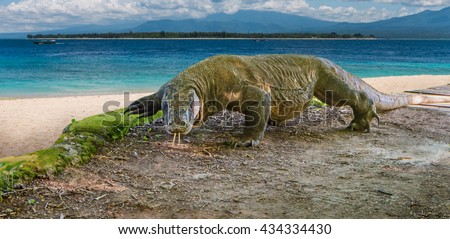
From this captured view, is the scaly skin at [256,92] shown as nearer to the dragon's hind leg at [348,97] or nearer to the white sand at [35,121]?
the dragon's hind leg at [348,97]

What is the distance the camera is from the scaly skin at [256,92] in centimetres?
538

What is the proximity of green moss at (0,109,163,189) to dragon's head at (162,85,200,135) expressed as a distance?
1.07m

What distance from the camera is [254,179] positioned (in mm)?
4855

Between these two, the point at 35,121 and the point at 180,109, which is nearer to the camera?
the point at 180,109

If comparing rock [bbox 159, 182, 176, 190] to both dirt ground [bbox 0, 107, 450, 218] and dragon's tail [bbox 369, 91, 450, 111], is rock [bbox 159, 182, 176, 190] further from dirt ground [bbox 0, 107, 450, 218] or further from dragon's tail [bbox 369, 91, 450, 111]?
dragon's tail [bbox 369, 91, 450, 111]

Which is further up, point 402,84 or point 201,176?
point 201,176

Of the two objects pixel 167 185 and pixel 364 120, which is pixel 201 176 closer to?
pixel 167 185

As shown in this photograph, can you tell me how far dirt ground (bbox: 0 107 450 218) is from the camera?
157 inches

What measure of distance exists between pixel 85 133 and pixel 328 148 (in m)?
3.00

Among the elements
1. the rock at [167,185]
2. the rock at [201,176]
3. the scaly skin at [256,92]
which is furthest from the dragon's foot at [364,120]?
the rock at [167,185]

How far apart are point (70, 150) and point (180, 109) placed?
1.30 metres

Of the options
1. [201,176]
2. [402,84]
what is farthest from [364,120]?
[402,84]

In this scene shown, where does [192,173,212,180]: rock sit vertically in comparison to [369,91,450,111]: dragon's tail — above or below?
below

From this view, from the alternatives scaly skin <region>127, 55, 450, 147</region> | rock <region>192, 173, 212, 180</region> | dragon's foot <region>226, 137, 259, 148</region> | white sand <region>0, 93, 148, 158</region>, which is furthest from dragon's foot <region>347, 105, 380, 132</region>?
white sand <region>0, 93, 148, 158</region>
